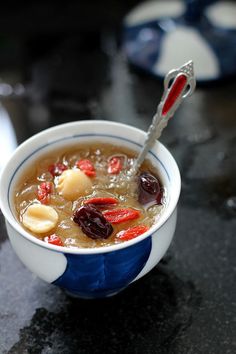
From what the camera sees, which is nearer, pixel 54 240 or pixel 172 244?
pixel 54 240

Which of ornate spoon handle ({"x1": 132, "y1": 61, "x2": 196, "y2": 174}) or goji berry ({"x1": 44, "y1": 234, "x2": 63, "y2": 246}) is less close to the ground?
ornate spoon handle ({"x1": 132, "y1": 61, "x2": 196, "y2": 174})

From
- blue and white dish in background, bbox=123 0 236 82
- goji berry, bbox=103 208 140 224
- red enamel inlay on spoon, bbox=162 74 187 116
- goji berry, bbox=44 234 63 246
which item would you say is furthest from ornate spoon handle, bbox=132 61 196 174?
blue and white dish in background, bbox=123 0 236 82

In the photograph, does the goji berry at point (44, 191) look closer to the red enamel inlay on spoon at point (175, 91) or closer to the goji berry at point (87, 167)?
the goji berry at point (87, 167)

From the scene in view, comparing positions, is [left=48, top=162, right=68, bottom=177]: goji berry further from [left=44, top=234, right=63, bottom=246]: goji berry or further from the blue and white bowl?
[left=44, top=234, right=63, bottom=246]: goji berry

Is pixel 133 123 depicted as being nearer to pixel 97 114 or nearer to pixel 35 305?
pixel 97 114

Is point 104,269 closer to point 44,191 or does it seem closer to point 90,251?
point 90,251

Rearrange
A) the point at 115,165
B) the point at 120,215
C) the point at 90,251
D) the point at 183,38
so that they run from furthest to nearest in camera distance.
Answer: the point at 183,38 < the point at 115,165 < the point at 120,215 < the point at 90,251

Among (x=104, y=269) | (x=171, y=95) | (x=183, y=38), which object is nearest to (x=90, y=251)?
(x=104, y=269)
